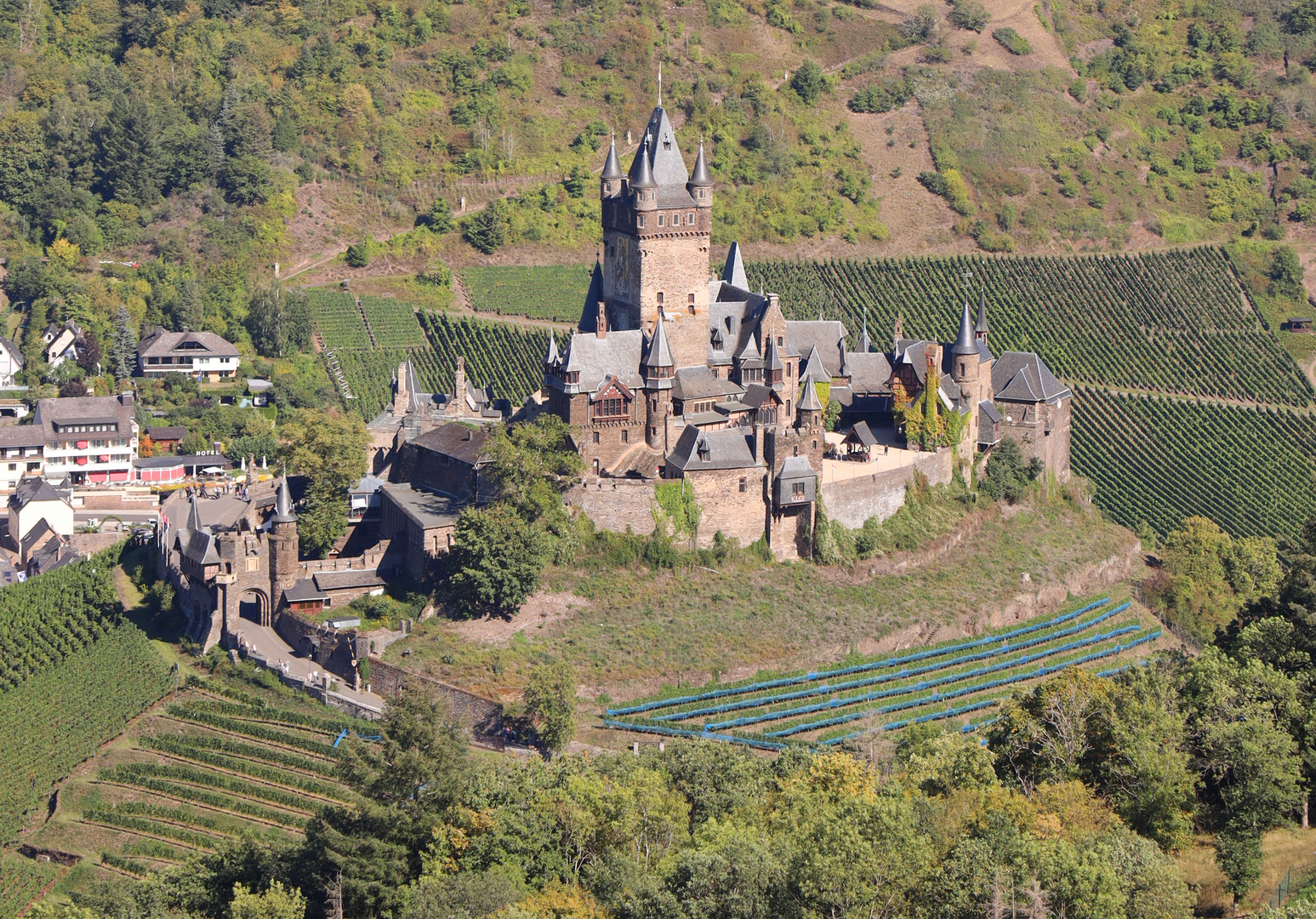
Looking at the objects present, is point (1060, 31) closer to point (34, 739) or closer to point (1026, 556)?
point (1026, 556)

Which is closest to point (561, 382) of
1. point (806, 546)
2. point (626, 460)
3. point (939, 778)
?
point (626, 460)

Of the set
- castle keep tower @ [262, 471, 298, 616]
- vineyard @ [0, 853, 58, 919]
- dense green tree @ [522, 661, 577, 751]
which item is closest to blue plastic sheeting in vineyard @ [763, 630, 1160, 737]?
dense green tree @ [522, 661, 577, 751]

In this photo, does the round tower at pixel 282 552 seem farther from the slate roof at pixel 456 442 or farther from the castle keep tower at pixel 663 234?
the castle keep tower at pixel 663 234

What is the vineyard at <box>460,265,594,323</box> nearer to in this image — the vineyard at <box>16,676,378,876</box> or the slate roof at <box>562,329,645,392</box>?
the slate roof at <box>562,329,645,392</box>

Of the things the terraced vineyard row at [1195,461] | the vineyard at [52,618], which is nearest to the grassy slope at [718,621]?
the vineyard at [52,618]

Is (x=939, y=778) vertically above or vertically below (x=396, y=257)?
below

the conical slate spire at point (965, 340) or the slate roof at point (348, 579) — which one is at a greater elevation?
the conical slate spire at point (965, 340)

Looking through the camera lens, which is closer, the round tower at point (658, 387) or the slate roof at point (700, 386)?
the round tower at point (658, 387)
